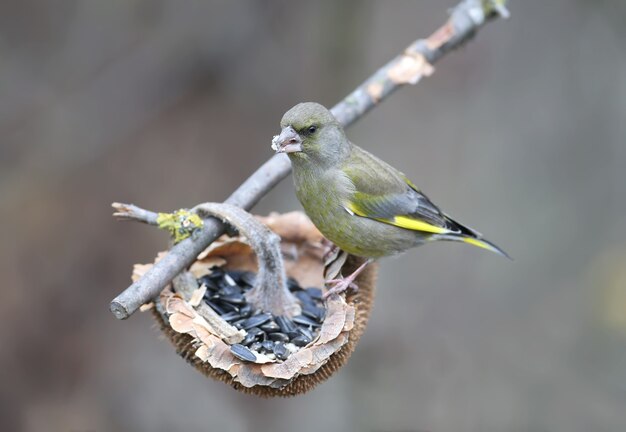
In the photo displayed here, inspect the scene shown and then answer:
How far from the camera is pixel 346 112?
5129 millimetres

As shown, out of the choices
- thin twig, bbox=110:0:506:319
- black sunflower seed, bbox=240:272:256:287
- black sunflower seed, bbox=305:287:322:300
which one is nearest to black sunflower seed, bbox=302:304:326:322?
black sunflower seed, bbox=305:287:322:300

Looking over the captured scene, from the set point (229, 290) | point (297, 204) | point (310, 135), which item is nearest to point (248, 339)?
point (229, 290)

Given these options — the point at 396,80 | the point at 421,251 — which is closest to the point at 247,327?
the point at 396,80

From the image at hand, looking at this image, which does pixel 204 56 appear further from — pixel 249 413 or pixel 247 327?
pixel 247 327

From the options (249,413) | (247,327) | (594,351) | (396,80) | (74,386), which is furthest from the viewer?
(594,351)

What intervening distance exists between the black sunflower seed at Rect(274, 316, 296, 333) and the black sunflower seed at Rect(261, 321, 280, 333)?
22 millimetres

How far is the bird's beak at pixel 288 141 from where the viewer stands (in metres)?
4.45

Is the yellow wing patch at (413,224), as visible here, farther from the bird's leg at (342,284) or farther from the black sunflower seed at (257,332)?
the black sunflower seed at (257,332)

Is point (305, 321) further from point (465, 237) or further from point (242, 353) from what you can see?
point (465, 237)

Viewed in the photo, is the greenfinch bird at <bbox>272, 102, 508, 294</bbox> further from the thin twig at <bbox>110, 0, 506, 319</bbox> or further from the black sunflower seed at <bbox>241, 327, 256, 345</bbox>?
the black sunflower seed at <bbox>241, 327, 256, 345</bbox>

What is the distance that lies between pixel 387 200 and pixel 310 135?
74cm

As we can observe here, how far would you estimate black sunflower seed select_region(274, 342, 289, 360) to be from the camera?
12.6 feet

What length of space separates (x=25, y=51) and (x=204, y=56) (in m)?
1.84

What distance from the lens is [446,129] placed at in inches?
372
